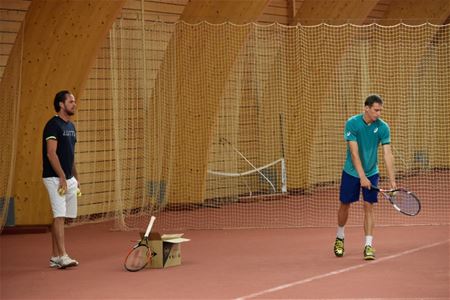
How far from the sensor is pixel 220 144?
19609 millimetres

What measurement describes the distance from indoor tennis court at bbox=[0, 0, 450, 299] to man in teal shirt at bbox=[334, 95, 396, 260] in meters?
0.20

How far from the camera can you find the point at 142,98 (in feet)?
53.9

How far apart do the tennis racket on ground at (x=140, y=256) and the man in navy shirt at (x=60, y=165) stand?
0.74 meters

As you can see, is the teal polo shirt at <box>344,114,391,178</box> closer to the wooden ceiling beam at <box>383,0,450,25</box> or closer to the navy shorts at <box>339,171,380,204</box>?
the navy shorts at <box>339,171,380,204</box>

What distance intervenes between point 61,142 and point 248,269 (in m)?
2.51

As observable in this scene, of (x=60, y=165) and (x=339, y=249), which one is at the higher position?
(x=60, y=165)

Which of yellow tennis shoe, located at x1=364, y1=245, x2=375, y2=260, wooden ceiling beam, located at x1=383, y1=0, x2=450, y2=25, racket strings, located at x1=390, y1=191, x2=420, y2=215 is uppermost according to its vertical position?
wooden ceiling beam, located at x1=383, y1=0, x2=450, y2=25

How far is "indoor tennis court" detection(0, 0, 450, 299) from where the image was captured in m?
10.7

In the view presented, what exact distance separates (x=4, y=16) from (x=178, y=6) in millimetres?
4543

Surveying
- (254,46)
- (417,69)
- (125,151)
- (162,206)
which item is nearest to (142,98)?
(125,151)

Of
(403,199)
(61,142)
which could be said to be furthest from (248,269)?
(61,142)

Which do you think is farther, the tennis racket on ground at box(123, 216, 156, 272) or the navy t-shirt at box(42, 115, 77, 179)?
the navy t-shirt at box(42, 115, 77, 179)

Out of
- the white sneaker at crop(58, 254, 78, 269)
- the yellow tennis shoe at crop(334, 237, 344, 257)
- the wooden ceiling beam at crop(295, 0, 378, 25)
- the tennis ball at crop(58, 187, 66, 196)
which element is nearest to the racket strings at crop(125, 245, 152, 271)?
the white sneaker at crop(58, 254, 78, 269)

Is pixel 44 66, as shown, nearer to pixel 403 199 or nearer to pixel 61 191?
pixel 61 191
